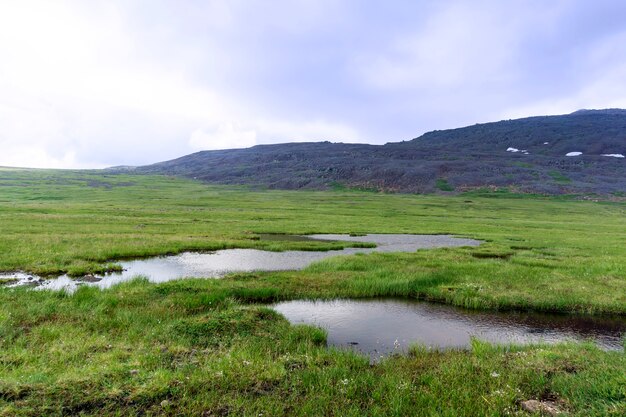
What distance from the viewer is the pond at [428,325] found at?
1515cm

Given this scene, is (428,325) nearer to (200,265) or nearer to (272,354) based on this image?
(272,354)

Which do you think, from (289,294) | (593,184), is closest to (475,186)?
(593,184)

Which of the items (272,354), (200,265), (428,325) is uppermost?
(272,354)

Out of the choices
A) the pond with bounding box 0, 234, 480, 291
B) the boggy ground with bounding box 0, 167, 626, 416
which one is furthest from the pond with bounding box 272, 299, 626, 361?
the pond with bounding box 0, 234, 480, 291

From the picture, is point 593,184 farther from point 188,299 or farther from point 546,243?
point 188,299

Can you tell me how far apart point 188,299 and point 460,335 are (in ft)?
42.9

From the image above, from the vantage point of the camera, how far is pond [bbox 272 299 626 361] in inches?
596

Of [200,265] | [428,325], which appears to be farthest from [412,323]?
[200,265]

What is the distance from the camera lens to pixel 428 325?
1727 centimetres

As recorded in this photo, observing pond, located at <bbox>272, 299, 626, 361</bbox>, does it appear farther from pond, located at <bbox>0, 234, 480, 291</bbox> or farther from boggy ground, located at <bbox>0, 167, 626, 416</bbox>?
pond, located at <bbox>0, 234, 480, 291</bbox>

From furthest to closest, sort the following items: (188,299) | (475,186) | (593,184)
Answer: (475,186) → (593,184) → (188,299)

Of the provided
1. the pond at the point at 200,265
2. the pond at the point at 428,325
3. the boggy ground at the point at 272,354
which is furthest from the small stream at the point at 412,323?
the boggy ground at the point at 272,354

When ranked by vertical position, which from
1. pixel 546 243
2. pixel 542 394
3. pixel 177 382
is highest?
pixel 177 382

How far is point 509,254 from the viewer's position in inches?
1414
